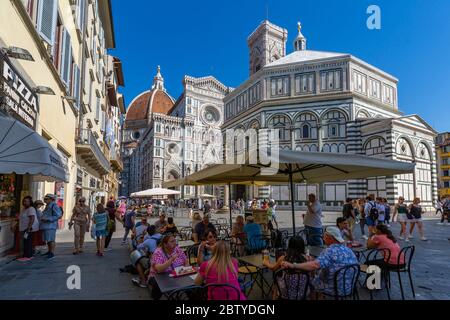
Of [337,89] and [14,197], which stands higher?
[337,89]

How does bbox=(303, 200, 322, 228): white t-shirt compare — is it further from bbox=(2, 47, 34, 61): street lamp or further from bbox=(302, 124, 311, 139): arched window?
bbox=(302, 124, 311, 139): arched window

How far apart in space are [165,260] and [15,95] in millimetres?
5070

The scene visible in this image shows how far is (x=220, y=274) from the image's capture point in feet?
10.6

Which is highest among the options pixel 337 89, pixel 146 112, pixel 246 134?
pixel 146 112

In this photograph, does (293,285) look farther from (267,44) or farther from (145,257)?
(267,44)

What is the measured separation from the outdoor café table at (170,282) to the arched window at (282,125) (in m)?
28.5

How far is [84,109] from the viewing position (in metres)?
15.5

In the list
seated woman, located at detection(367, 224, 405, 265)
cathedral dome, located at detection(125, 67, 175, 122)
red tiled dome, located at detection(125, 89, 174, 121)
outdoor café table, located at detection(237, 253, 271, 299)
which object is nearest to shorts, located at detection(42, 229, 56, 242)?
outdoor café table, located at detection(237, 253, 271, 299)

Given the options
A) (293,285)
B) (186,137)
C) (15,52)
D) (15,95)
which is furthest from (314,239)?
(186,137)

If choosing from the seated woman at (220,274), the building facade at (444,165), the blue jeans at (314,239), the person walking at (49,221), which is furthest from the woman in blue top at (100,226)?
the building facade at (444,165)

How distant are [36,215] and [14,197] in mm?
927

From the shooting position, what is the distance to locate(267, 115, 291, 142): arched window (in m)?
31.4
